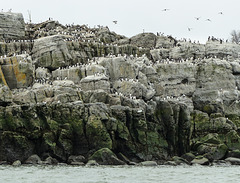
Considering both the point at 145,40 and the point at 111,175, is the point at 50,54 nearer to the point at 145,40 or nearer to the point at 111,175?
the point at 145,40

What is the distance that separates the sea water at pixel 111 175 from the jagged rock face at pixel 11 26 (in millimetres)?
37800

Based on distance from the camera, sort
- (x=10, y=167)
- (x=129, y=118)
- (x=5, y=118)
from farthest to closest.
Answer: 1. (x=129, y=118)
2. (x=5, y=118)
3. (x=10, y=167)

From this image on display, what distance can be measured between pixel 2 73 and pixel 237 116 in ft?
105

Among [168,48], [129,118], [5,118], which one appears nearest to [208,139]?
[129,118]

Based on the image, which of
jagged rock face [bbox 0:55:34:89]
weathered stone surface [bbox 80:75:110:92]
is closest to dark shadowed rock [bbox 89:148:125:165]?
weathered stone surface [bbox 80:75:110:92]

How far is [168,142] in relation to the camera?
63719 millimetres

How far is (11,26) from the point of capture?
274 ft

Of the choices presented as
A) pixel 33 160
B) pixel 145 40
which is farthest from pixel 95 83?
pixel 145 40

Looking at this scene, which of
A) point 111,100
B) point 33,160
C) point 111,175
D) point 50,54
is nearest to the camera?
point 111,175

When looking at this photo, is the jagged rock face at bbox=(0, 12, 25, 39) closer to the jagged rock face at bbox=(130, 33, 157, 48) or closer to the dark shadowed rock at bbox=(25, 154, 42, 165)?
the jagged rock face at bbox=(130, 33, 157, 48)

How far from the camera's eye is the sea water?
40.5 metres

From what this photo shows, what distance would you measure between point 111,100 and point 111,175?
774 inches

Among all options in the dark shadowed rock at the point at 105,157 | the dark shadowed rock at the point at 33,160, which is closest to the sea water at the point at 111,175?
the dark shadowed rock at the point at 105,157

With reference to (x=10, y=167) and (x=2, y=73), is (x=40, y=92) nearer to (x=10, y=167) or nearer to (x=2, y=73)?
(x=2, y=73)
